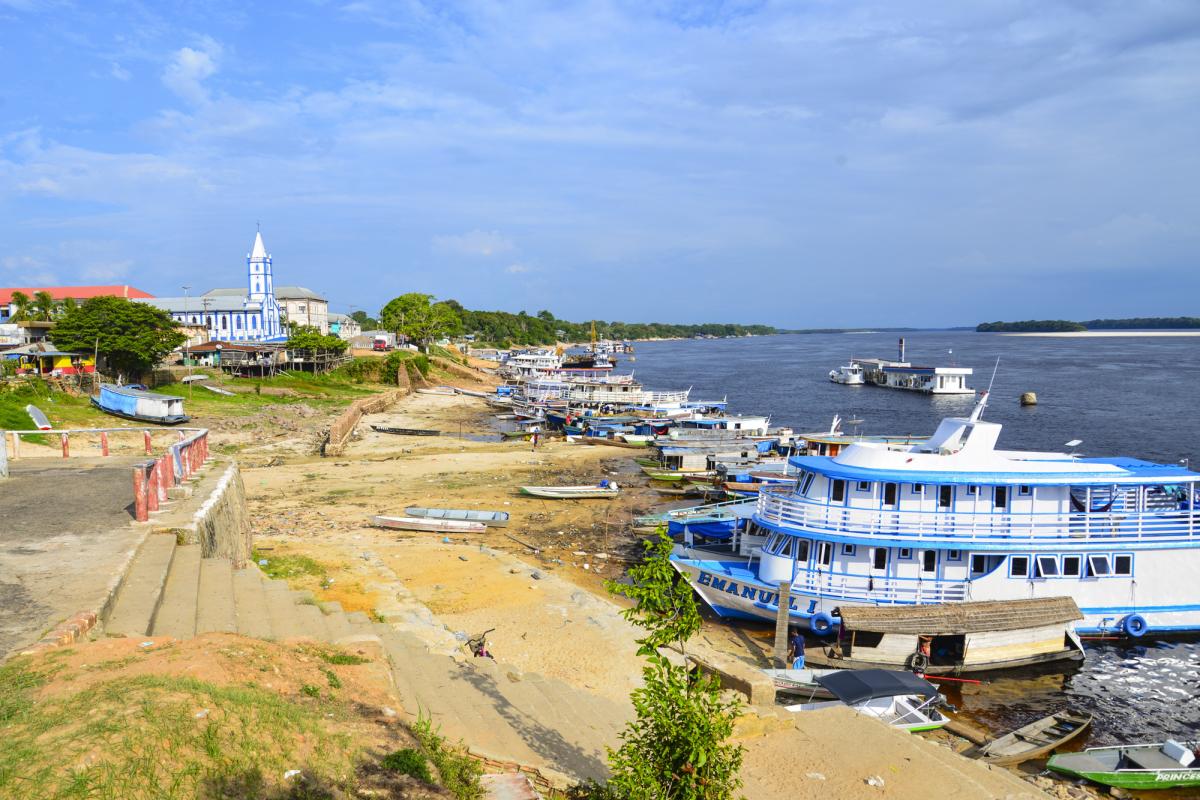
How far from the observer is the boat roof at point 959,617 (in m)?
18.7

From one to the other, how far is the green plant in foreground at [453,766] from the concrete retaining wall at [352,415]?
1498 inches

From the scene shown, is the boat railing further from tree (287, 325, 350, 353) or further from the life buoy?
tree (287, 325, 350, 353)

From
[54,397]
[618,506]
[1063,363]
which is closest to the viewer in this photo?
[618,506]

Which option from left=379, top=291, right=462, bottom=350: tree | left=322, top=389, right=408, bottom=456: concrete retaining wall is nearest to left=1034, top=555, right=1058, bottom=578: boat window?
left=322, top=389, right=408, bottom=456: concrete retaining wall

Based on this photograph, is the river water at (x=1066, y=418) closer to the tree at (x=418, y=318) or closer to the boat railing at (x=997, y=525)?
the boat railing at (x=997, y=525)

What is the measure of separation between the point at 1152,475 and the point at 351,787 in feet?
71.8

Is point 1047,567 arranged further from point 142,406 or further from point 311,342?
point 311,342

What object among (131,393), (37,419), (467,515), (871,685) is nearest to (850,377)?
(467,515)

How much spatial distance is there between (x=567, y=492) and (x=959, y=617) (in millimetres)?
19948

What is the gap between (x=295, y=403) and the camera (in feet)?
199

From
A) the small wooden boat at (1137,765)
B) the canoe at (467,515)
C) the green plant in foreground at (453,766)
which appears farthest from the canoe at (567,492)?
the green plant in foreground at (453,766)

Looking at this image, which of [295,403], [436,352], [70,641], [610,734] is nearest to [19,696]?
[70,641]

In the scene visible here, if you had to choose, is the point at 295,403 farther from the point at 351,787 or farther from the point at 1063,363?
the point at 1063,363

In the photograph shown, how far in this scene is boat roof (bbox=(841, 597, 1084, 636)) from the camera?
61.3 ft
